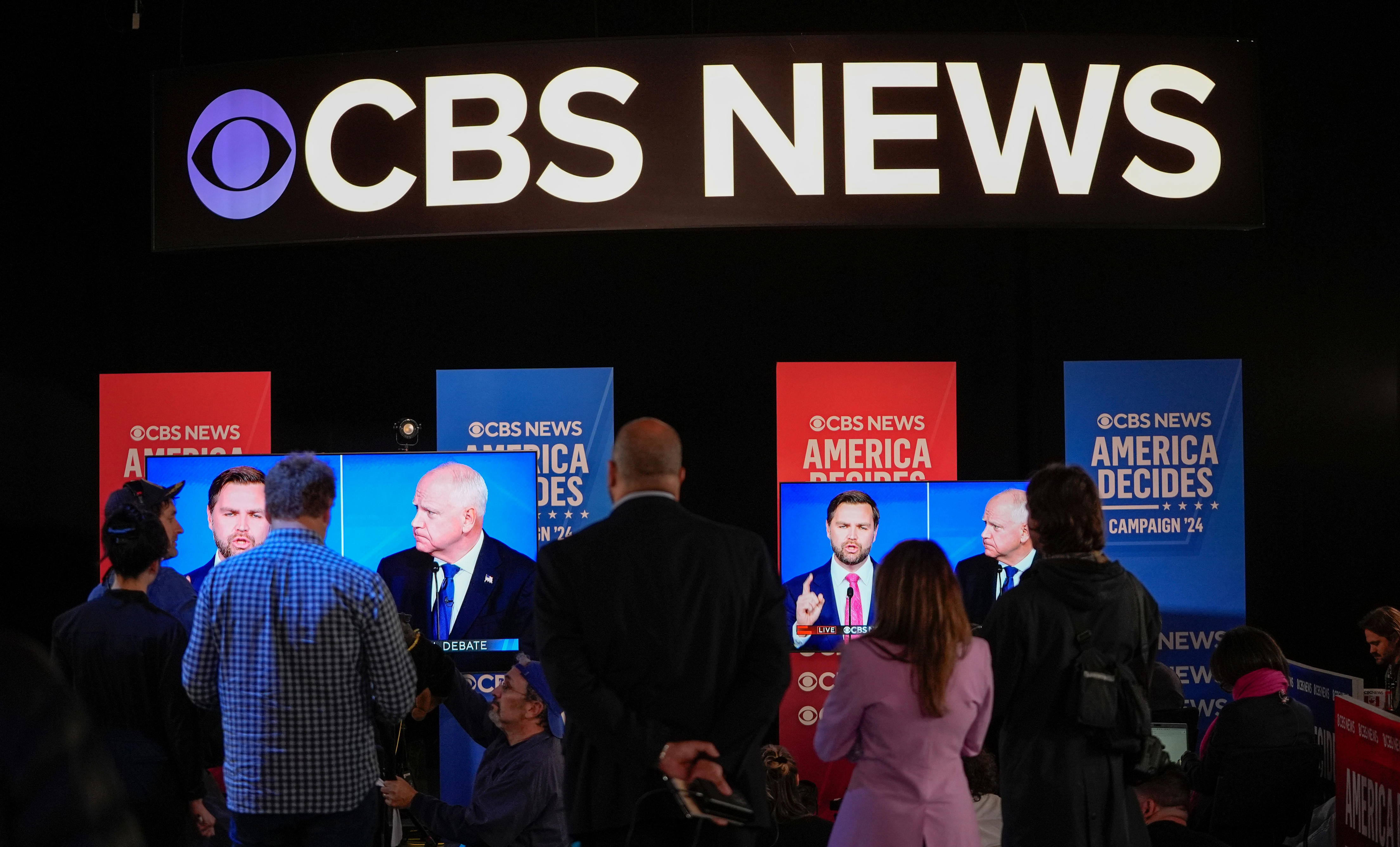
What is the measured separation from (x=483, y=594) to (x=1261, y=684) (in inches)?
113

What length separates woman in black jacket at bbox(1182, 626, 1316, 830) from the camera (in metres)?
4.00

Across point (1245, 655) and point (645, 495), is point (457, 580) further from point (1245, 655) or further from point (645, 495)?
point (1245, 655)

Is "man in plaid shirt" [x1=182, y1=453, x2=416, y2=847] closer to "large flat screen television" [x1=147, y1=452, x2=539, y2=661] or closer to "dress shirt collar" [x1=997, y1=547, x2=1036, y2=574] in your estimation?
"large flat screen television" [x1=147, y1=452, x2=539, y2=661]

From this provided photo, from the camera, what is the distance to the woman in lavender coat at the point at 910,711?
241 cm

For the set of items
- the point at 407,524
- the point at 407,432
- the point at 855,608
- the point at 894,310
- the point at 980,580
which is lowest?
the point at 855,608

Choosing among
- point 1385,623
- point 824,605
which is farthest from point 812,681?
point 1385,623

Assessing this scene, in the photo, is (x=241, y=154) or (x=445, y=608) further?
(x=445, y=608)

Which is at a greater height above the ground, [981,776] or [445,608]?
[445,608]

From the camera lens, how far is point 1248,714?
400cm

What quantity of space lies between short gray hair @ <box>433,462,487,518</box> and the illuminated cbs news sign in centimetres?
151

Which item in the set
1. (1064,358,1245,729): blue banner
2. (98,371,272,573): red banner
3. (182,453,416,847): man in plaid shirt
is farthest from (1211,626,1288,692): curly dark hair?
→ (98,371,272,573): red banner

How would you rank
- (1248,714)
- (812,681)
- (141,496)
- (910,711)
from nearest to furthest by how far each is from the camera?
1. (910,711)
2. (141,496)
3. (1248,714)
4. (812,681)

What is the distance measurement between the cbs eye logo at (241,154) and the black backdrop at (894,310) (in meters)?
3.27

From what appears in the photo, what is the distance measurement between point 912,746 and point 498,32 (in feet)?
16.7
